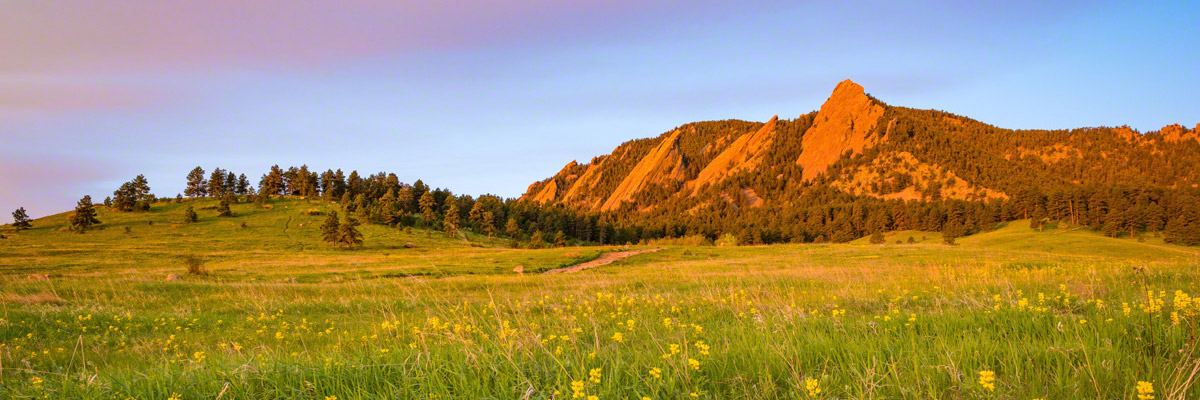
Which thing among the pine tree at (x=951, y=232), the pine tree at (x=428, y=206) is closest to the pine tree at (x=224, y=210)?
the pine tree at (x=428, y=206)

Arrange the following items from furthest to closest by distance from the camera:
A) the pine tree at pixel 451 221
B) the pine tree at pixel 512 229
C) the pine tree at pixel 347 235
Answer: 1. the pine tree at pixel 512 229
2. the pine tree at pixel 451 221
3. the pine tree at pixel 347 235

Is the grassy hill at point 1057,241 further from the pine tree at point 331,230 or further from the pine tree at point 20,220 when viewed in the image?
the pine tree at point 20,220

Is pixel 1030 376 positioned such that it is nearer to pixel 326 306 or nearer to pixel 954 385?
pixel 954 385

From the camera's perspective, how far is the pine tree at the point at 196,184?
122 meters

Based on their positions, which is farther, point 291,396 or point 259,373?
point 259,373

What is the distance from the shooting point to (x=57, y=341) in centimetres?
892

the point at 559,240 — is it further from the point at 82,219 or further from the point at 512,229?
the point at 82,219

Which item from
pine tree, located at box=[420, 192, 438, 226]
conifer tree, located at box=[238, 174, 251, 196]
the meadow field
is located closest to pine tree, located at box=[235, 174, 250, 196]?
conifer tree, located at box=[238, 174, 251, 196]

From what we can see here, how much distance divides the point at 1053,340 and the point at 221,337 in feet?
40.3

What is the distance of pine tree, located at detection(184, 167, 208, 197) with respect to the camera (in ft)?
399

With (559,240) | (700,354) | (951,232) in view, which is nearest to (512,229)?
(559,240)

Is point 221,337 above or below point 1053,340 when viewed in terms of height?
below

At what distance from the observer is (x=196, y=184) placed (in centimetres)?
12244

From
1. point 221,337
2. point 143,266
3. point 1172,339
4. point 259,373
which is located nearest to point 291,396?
point 259,373
